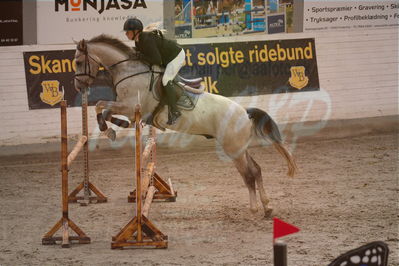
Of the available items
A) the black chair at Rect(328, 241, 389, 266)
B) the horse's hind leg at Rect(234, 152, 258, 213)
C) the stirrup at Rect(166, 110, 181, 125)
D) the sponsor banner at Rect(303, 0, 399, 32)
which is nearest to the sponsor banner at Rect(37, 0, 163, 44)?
the sponsor banner at Rect(303, 0, 399, 32)

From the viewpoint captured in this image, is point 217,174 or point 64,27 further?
point 64,27

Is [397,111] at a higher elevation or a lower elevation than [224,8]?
lower

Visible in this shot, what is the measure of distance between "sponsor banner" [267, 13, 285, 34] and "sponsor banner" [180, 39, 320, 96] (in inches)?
8.3

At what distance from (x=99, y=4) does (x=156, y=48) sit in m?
5.19

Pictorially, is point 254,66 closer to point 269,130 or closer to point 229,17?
point 229,17

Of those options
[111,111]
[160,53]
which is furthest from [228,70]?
[111,111]

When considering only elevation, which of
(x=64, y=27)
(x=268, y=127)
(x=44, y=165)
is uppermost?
(x=64, y=27)

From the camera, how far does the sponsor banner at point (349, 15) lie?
14812 mm

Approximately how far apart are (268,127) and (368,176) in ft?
8.54

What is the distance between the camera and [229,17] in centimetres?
1432

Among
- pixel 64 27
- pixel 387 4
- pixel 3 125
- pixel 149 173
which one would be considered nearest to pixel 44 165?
pixel 3 125

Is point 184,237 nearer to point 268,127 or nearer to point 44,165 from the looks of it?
point 268,127

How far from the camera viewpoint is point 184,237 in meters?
8.30

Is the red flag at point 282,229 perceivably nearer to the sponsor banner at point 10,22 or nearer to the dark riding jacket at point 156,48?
the dark riding jacket at point 156,48
